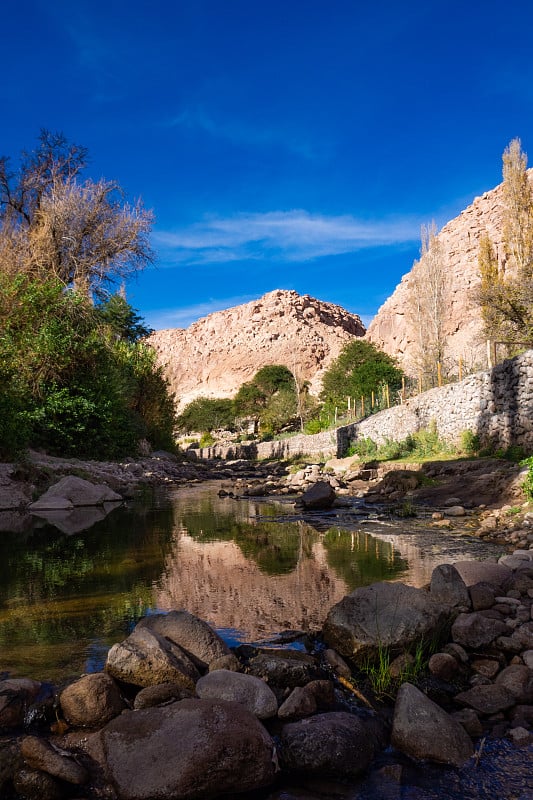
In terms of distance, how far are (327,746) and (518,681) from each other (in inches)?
55.0

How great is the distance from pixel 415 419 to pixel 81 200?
16527 mm

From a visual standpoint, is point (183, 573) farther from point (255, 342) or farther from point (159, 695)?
point (255, 342)

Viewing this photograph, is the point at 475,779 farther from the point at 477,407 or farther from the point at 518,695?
the point at 477,407

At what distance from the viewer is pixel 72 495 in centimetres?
1383

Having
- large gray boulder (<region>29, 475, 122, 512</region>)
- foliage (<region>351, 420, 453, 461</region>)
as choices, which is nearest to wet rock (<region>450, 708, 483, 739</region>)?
large gray boulder (<region>29, 475, 122, 512</region>)

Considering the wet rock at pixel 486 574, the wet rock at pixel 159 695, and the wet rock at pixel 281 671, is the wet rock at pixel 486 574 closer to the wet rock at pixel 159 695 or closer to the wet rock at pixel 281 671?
the wet rock at pixel 281 671

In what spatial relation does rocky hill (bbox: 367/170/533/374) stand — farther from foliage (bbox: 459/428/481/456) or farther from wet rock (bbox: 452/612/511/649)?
wet rock (bbox: 452/612/511/649)

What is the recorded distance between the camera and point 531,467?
31.3 ft

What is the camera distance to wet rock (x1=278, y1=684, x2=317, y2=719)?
3014 millimetres

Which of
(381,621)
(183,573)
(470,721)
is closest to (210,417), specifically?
(183,573)

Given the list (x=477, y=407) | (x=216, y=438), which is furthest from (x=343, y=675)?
(x=216, y=438)

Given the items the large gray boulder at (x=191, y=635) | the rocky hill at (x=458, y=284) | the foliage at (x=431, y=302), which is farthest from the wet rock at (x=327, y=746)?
the rocky hill at (x=458, y=284)

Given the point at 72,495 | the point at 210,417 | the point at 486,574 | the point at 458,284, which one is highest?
the point at 458,284

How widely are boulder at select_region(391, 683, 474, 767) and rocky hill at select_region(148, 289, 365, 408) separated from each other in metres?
93.1
